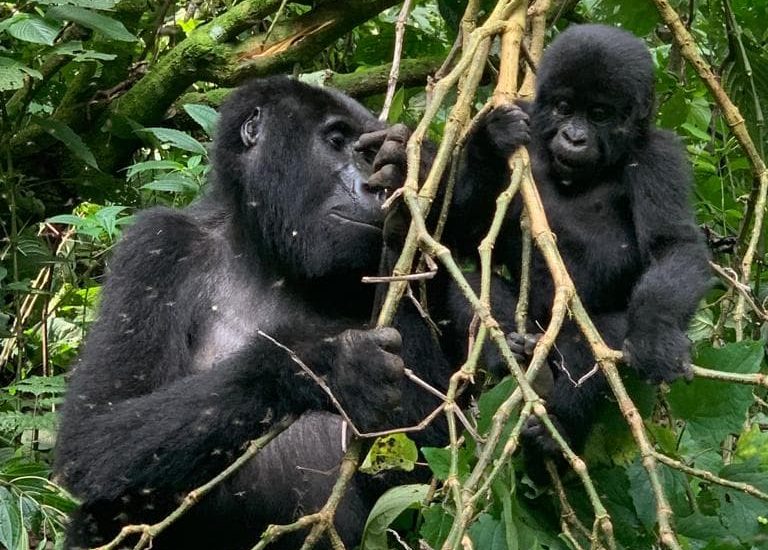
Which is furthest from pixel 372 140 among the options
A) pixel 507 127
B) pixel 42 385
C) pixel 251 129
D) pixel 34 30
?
pixel 42 385

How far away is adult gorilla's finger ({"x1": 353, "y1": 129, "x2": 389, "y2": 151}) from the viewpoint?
2.99 metres

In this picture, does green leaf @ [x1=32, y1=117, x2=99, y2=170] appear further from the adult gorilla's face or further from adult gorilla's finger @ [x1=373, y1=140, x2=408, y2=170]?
adult gorilla's finger @ [x1=373, y1=140, x2=408, y2=170]

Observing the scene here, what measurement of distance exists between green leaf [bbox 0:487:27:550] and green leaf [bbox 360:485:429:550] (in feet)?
3.61

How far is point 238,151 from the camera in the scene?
10.6 feet

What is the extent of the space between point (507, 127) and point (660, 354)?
64 cm

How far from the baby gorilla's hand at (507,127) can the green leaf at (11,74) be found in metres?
1.84

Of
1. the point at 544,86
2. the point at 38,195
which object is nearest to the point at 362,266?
the point at 544,86

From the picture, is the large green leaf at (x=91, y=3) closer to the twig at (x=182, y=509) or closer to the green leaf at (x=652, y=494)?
the twig at (x=182, y=509)

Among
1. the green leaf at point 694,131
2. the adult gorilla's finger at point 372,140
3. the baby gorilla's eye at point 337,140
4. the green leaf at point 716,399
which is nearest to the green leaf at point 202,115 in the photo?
the baby gorilla's eye at point 337,140

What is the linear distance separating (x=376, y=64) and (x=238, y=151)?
169 cm

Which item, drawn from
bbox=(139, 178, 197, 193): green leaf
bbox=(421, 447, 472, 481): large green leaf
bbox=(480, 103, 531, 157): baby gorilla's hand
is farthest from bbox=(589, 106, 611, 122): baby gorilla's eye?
bbox=(139, 178, 197, 193): green leaf

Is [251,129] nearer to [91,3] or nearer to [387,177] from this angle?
[387,177]

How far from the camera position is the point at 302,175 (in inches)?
123

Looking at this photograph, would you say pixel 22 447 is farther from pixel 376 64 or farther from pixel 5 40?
pixel 376 64
